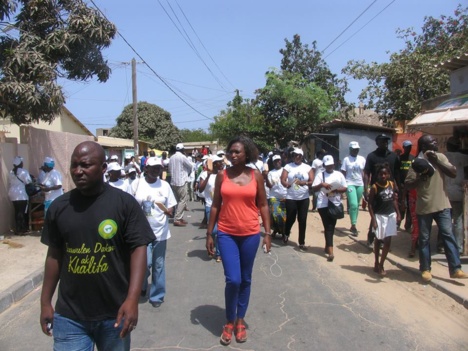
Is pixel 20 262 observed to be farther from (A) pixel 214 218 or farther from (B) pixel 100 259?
(B) pixel 100 259

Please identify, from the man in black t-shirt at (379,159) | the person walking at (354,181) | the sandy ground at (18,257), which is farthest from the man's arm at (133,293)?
the person walking at (354,181)

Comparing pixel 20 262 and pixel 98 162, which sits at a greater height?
pixel 98 162

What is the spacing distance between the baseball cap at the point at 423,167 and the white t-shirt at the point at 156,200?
314 centimetres

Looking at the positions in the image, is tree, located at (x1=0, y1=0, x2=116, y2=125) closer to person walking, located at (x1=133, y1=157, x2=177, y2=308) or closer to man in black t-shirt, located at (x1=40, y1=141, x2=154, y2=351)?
person walking, located at (x1=133, y1=157, x2=177, y2=308)

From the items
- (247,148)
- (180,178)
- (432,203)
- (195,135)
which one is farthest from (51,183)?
(195,135)

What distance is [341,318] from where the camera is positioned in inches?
178

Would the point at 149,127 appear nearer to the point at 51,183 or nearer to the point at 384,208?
the point at 51,183

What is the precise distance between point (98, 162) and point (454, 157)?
597 cm

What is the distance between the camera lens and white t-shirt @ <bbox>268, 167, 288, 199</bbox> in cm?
830

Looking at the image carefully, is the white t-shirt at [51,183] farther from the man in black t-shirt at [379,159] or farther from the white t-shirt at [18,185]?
the man in black t-shirt at [379,159]

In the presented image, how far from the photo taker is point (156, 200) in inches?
194

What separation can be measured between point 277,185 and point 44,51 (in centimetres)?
572

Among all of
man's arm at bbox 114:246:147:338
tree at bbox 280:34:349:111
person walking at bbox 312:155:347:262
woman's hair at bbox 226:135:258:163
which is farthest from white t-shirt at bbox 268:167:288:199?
tree at bbox 280:34:349:111

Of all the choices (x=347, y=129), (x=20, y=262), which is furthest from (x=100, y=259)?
(x=347, y=129)
